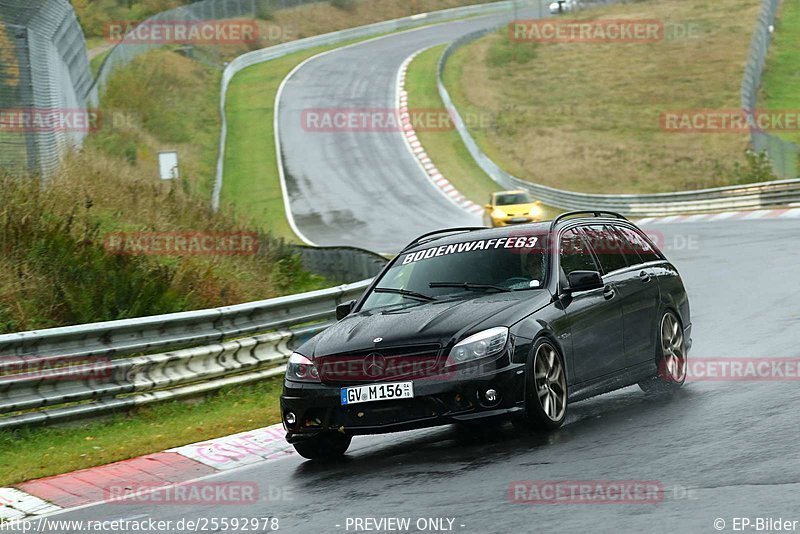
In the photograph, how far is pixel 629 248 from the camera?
11086 millimetres

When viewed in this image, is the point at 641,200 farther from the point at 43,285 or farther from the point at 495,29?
the point at 495,29

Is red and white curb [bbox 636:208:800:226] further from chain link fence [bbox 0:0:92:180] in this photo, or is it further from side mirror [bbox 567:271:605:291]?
side mirror [bbox 567:271:605:291]

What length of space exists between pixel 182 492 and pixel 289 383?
1.17 m

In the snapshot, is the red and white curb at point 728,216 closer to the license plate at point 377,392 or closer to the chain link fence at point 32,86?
the chain link fence at point 32,86

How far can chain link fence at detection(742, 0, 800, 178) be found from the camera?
41125mm

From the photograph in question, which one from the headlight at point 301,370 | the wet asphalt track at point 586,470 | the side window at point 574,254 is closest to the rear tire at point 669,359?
the wet asphalt track at point 586,470

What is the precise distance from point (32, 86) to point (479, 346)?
1145cm

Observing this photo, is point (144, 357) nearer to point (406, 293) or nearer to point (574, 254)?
point (406, 293)

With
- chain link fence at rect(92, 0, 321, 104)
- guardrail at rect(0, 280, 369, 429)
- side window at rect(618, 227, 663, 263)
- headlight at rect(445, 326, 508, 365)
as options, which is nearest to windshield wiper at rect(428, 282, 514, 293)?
headlight at rect(445, 326, 508, 365)

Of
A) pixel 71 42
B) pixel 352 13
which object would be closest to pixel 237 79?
pixel 352 13

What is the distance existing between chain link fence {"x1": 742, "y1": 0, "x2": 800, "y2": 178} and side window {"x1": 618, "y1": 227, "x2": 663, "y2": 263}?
3112cm

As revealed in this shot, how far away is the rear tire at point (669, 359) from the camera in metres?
10.7

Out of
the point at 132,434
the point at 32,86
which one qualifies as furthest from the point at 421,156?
the point at 132,434

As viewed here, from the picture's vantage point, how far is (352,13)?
92.7 meters
